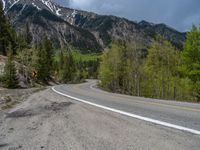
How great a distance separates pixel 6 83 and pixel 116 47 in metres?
20.2

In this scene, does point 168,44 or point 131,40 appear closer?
point 168,44

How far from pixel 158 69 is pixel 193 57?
343 inches

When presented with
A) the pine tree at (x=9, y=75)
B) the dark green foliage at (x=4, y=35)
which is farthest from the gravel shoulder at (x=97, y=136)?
the dark green foliage at (x=4, y=35)

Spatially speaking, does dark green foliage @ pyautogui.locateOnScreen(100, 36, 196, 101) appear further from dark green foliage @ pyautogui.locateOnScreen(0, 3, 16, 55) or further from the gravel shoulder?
dark green foliage @ pyautogui.locateOnScreen(0, 3, 16, 55)

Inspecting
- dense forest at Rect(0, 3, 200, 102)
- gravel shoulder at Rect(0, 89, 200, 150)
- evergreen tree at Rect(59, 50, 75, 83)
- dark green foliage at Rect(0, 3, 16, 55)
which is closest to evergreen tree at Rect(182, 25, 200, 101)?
dense forest at Rect(0, 3, 200, 102)

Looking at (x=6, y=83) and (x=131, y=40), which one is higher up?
(x=131, y=40)

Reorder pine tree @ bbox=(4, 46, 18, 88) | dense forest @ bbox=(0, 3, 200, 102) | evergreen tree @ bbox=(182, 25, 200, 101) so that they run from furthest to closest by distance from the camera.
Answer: pine tree @ bbox=(4, 46, 18, 88)
dense forest @ bbox=(0, 3, 200, 102)
evergreen tree @ bbox=(182, 25, 200, 101)

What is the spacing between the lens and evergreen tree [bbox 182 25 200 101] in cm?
3447

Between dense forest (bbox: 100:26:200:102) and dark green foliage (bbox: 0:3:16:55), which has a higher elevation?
dark green foliage (bbox: 0:3:16:55)

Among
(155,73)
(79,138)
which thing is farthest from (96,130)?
(155,73)

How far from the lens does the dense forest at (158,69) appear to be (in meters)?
35.4

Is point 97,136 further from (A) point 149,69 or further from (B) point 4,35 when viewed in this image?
(B) point 4,35

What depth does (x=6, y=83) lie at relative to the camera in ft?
168

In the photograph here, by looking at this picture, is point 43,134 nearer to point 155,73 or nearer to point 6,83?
point 155,73
